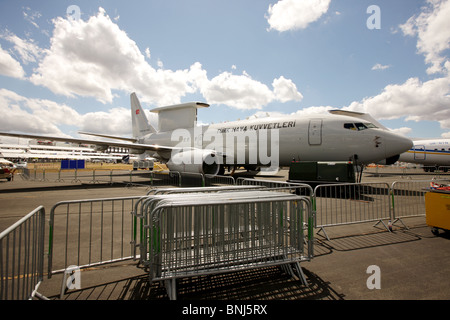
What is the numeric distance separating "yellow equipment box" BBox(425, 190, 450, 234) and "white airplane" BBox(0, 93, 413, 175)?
580 cm

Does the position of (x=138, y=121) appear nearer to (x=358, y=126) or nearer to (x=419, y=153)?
(x=358, y=126)

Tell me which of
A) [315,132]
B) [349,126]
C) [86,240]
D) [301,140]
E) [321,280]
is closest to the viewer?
[321,280]

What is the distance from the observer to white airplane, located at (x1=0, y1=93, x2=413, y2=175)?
10648mm

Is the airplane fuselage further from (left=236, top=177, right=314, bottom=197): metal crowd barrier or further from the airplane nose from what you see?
(left=236, top=177, right=314, bottom=197): metal crowd barrier

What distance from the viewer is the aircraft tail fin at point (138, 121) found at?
2441 centimetres

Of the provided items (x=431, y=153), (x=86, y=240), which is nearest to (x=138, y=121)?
(x=86, y=240)

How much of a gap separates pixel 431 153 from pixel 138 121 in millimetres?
32012

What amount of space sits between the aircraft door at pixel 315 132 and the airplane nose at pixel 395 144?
9.42ft

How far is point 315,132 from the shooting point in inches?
469

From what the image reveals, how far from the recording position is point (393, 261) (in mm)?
3863

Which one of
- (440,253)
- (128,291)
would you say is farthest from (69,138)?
(440,253)

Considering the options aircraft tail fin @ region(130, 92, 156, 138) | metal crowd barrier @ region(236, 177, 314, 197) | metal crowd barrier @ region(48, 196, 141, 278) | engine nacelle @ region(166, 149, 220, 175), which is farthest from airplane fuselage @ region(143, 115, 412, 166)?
aircraft tail fin @ region(130, 92, 156, 138)

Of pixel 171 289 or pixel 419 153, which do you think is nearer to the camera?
pixel 171 289
